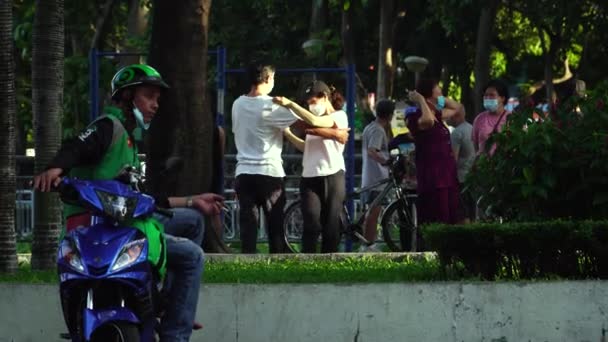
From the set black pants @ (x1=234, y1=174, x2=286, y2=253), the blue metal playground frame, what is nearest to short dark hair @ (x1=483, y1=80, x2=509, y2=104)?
the blue metal playground frame

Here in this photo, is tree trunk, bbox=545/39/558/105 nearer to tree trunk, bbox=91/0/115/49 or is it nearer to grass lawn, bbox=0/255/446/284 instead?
tree trunk, bbox=91/0/115/49

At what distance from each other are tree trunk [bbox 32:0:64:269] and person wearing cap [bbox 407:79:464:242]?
286 cm

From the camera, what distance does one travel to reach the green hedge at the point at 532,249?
435 inches

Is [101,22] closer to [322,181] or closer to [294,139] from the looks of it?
[294,139]

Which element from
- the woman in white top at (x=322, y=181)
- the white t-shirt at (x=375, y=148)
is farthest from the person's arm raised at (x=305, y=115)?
the white t-shirt at (x=375, y=148)

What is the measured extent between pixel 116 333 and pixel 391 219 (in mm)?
9701

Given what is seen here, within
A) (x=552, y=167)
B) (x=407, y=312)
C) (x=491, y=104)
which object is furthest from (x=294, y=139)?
(x=407, y=312)

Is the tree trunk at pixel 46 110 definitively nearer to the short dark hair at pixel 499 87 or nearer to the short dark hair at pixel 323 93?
the short dark hair at pixel 323 93

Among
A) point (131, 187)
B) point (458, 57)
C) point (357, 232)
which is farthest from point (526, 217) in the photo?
point (458, 57)

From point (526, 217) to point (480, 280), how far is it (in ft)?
2.96

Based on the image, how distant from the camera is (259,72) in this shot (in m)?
15.5

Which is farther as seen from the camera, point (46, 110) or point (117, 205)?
point (46, 110)

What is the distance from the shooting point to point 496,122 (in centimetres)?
1678

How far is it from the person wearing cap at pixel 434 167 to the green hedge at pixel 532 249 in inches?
159
